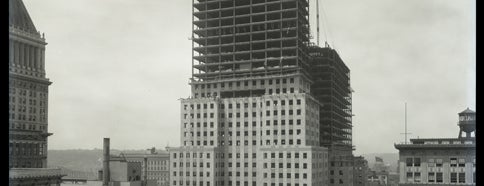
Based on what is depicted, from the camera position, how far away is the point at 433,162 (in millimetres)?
63719

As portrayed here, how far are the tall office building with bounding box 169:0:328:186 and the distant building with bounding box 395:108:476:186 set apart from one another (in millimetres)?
15125

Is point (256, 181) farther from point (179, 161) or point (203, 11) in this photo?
point (203, 11)

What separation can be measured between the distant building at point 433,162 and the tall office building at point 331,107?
2369 cm

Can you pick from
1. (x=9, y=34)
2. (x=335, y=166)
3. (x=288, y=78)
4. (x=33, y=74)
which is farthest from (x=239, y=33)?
(x=9, y=34)

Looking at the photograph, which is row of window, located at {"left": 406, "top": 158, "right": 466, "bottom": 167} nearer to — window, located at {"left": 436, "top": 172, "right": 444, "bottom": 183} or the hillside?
window, located at {"left": 436, "top": 172, "right": 444, "bottom": 183}

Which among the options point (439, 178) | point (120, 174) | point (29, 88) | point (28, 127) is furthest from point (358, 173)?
point (29, 88)

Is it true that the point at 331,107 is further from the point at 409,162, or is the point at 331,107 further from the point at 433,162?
the point at 433,162

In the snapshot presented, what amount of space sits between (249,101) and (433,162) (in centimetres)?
3045

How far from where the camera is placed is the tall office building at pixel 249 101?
77062mm

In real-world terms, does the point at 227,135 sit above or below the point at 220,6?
below

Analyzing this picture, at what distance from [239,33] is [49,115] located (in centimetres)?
4545

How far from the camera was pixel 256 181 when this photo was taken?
3066 inches

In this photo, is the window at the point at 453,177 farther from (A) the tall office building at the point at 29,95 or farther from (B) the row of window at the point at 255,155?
(A) the tall office building at the point at 29,95
